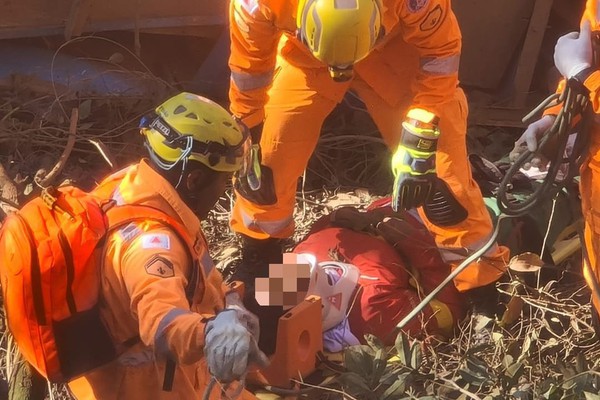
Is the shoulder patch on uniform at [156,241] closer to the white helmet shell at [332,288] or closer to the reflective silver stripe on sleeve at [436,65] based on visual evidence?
the white helmet shell at [332,288]

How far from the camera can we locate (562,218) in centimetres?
402

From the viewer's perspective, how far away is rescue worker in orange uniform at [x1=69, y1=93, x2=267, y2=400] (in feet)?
7.14

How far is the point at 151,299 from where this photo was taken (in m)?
2.20

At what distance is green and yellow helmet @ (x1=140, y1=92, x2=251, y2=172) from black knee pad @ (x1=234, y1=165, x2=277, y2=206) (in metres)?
1.22

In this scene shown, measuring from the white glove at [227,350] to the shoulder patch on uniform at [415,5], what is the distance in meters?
1.71

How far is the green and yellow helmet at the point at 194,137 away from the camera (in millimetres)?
2564

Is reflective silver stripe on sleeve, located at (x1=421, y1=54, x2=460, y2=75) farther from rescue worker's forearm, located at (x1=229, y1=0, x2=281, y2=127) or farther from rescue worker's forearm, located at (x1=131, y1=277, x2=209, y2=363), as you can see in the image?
rescue worker's forearm, located at (x1=131, y1=277, x2=209, y2=363)

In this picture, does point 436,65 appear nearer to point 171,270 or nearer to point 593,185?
point 593,185

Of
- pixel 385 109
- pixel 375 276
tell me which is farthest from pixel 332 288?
pixel 385 109

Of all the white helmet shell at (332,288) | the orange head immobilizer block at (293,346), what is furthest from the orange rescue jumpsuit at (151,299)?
the white helmet shell at (332,288)

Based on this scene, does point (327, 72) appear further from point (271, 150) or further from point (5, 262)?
point (5, 262)

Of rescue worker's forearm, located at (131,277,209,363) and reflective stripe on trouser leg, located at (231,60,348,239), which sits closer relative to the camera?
rescue worker's forearm, located at (131,277,209,363)

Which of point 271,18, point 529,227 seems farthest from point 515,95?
point 271,18

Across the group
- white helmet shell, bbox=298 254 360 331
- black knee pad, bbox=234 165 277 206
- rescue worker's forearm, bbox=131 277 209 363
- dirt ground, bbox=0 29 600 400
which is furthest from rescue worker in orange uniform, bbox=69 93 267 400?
black knee pad, bbox=234 165 277 206
